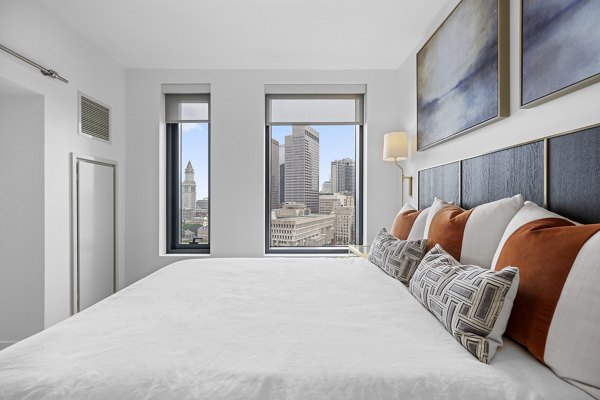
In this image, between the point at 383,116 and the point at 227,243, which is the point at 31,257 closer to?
the point at 227,243

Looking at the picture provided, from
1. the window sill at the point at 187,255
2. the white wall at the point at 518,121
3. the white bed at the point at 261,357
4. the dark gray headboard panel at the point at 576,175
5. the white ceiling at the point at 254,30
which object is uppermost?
the white ceiling at the point at 254,30

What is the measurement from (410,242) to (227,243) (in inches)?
91.8

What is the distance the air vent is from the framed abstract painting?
2974 mm

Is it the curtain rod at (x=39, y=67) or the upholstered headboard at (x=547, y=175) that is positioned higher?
the curtain rod at (x=39, y=67)

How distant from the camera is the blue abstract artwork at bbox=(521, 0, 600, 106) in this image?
1157mm

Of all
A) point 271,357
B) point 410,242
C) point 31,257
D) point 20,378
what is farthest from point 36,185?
point 410,242

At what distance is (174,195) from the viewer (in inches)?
156

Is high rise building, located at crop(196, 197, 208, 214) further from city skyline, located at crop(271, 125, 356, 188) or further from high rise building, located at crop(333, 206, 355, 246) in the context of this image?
high rise building, located at crop(333, 206, 355, 246)

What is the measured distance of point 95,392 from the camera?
2.61 ft

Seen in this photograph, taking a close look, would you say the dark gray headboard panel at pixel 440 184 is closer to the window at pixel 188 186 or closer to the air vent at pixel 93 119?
the window at pixel 188 186

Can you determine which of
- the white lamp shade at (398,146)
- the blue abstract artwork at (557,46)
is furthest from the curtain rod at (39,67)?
the blue abstract artwork at (557,46)

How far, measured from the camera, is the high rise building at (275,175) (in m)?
4.01

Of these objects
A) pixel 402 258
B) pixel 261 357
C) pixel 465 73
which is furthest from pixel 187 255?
→ pixel 465 73

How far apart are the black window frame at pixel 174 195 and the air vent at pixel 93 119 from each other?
721 millimetres
